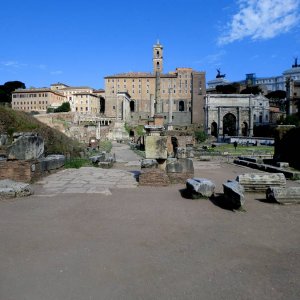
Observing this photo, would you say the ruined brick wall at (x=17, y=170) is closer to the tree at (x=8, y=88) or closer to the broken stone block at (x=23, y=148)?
the broken stone block at (x=23, y=148)

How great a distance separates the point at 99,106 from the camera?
3767 inches

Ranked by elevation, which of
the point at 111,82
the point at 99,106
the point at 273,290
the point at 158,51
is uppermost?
the point at 158,51

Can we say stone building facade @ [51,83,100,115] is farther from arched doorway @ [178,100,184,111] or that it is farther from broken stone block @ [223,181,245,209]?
broken stone block @ [223,181,245,209]

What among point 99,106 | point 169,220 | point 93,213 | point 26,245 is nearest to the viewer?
point 26,245

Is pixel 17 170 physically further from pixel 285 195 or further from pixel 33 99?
pixel 33 99

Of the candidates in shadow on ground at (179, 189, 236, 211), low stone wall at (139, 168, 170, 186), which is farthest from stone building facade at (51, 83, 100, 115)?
shadow on ground at (179, 189, 236, 211)

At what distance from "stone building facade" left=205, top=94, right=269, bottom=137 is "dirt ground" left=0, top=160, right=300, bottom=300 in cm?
5437

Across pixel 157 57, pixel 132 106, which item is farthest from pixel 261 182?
pixel 132 106

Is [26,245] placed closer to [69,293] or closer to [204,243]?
[69,293]

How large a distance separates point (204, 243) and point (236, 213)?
186cm

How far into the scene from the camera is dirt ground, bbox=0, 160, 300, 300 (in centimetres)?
282

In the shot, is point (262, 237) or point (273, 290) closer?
point (273, 290)

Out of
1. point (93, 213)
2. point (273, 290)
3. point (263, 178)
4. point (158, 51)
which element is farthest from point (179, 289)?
point (158, 51)

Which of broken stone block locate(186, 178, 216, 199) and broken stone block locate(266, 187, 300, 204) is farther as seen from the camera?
broken stone block locate(186, 178, 216, 199)
